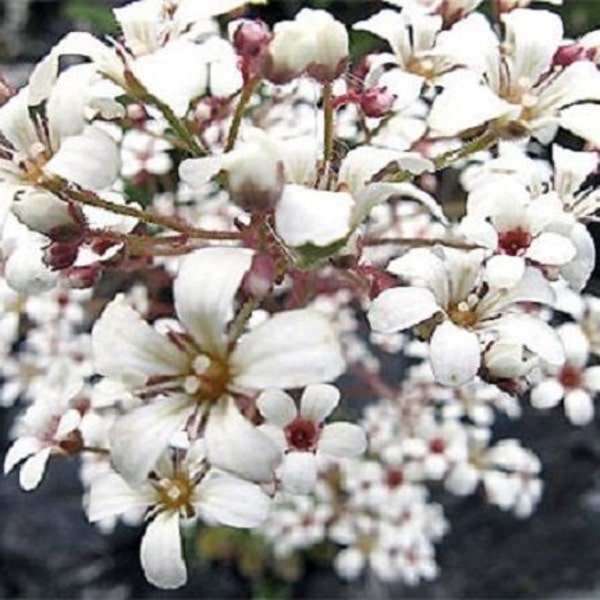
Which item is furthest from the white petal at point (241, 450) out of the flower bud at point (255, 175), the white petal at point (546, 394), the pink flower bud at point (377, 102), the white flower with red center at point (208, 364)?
the white petal at point (546, 394)

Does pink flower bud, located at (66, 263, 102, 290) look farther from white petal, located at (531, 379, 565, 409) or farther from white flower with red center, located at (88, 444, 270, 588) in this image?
white petal, located at (531, 379, 565, 409)

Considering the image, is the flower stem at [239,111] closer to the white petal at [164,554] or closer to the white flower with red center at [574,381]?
the white petal at [164,554]

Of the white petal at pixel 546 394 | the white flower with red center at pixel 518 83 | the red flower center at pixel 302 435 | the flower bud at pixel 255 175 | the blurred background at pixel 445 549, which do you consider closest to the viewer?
the flower bud at pixel 255 175

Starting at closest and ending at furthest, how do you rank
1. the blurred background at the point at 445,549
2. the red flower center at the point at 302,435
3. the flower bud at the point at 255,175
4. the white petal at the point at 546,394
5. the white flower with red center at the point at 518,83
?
the flower bud at the point at 255,175 < the white flower with red center at the point at 518,83 < the red flower center at the point at 302,435 < the white petal at the point at 546,394 < the blurred background at the point at 445,549

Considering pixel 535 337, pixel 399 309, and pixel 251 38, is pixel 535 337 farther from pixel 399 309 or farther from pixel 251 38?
pixel 251 38

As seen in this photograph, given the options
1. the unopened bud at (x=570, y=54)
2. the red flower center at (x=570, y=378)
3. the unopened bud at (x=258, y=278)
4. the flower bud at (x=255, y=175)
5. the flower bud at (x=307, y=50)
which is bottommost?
the red flower center at (x=570, y=378)

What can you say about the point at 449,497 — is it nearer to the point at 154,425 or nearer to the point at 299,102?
the point at 299,102
